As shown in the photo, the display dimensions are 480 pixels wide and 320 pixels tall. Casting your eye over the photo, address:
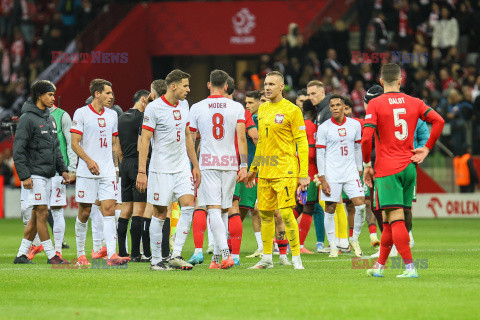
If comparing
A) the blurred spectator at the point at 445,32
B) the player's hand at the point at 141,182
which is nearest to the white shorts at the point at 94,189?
the player's hand at the point at 141,182

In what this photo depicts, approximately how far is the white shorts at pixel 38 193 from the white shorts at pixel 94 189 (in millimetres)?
417

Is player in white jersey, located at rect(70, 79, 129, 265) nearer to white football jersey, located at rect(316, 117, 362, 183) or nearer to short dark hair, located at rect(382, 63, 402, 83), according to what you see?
A: white football jersey, located at rect(316, 117, 362, 183)

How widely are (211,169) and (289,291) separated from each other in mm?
2889

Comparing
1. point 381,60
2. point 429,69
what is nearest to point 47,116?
point 381,60

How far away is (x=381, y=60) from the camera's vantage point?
27438 millimetres

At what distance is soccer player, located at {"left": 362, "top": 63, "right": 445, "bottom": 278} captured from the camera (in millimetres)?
10281

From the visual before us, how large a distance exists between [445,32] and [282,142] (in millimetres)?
18241

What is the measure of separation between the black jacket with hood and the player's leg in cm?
310

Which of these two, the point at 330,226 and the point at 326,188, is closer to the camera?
the point at 326,188

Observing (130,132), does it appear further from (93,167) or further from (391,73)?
(391,73)

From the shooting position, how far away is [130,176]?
523 inches

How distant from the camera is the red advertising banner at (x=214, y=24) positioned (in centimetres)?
3112

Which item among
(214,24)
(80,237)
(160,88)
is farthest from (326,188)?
(214,24)

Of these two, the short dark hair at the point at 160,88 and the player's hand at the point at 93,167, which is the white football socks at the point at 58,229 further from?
the short dark hair at the point at 160,88
